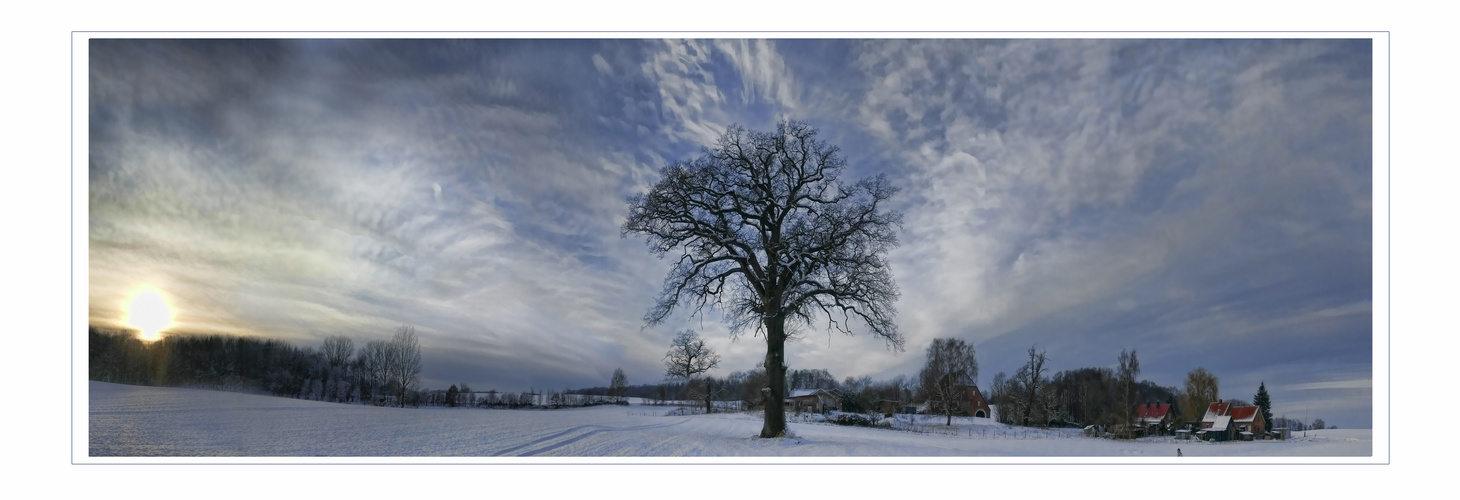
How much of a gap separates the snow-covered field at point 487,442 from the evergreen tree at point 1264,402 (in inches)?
26.7

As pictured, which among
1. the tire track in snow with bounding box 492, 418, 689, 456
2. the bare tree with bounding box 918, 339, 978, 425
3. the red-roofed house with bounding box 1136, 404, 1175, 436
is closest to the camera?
the tire track in snow with bounding box 492, 418, 689, 456

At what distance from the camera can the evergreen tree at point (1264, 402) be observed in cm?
997

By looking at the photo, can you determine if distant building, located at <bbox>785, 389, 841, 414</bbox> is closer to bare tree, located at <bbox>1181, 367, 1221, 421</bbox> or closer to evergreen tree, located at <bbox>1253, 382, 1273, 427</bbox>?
bare tree, located at <bbox>1181, 367, 1221, 421</bbox>

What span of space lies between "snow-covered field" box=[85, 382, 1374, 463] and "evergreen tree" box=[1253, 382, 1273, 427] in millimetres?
678

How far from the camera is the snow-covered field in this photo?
8.37m

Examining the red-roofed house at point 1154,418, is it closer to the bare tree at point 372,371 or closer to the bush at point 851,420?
the bush at point 851,420

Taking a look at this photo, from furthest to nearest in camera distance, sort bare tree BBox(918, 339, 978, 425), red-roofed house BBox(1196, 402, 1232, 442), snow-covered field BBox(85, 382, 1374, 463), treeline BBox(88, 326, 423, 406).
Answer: bare tree BBox(918, 339, 978, 425)
red-roofed house BBox(1196, 402, 1232, 442)
treeline BBox(88, 326, 423, 406)
snow-covered field BBox(85, 382, 1374, 463)

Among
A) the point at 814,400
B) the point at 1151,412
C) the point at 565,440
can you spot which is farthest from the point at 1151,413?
the point at 565,440

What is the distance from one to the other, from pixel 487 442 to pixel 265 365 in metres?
5.62

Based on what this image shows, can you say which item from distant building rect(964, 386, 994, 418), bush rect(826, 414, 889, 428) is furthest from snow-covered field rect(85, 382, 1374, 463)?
bush rect(826, 414, 889, 428)

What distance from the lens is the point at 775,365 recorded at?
1091cm

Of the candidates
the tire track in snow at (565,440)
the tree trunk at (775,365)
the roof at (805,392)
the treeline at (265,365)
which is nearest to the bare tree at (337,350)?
the treeline at (265,365)
